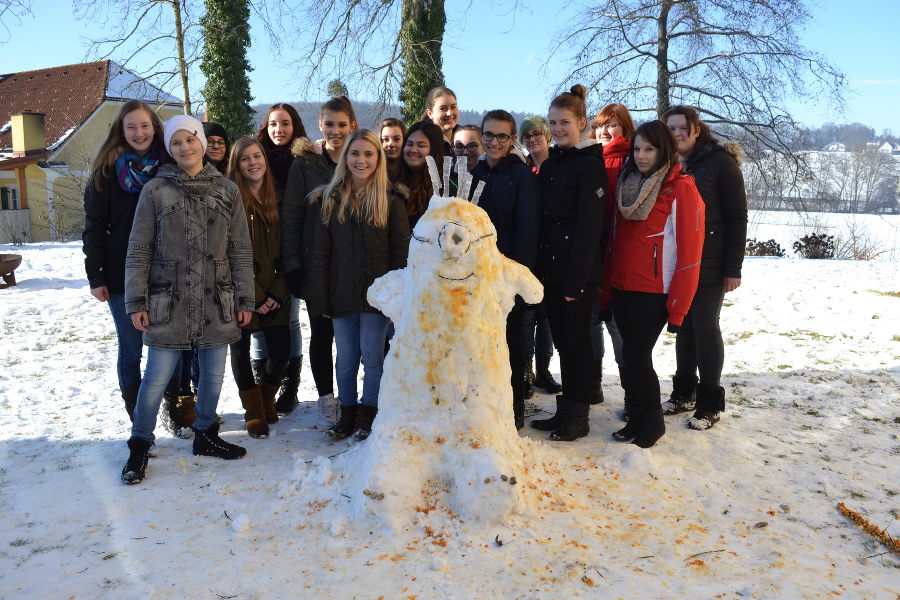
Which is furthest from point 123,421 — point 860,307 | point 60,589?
point 860,307

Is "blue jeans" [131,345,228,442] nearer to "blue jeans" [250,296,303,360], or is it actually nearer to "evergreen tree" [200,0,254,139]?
"blue jeans" [250,296,303,360]

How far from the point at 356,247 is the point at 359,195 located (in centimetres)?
33

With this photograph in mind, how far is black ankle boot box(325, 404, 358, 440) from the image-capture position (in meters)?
3.91

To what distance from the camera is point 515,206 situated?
3.72 metres

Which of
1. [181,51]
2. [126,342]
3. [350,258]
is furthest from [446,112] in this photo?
[181,51]

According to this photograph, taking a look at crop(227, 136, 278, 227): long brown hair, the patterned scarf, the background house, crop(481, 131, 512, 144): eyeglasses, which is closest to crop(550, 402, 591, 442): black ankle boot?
crop(481, 131, 512, 144): eyeglasses

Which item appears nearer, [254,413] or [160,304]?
[160,304]

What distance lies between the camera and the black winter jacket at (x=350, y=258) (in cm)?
377

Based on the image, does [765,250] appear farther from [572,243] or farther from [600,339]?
[572,243]

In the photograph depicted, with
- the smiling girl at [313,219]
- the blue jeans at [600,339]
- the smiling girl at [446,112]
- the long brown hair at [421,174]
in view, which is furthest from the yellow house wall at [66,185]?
the blue jeans at [600,339]

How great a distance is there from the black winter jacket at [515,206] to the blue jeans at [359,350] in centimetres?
97

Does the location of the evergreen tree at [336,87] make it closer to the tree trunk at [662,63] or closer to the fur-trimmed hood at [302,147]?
the tree trunk at [662,63]

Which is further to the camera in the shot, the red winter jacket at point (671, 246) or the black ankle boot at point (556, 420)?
the black ankle boot at point (556, 420)

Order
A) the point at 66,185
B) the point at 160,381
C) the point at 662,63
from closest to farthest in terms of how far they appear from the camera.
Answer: the point at 160,381 → the point at 662,63 → the point at 66,185
